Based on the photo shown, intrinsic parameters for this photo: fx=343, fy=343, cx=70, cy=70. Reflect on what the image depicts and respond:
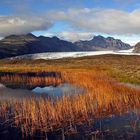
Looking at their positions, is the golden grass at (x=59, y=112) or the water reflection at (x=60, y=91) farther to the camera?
the water reflection at (x=60, y=91)

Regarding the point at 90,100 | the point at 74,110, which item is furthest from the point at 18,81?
the point at 74,110

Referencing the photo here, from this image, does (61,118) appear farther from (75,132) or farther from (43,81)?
(43,81)

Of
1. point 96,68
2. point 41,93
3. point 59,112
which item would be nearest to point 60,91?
point 41,93

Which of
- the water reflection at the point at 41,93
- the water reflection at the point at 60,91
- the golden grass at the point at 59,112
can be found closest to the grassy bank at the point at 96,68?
the water reflection at the point at 60,91

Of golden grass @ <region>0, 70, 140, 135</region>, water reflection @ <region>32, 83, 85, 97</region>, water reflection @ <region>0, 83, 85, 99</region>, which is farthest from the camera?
water reflection @ <region>32, 83, 85, 97</region>

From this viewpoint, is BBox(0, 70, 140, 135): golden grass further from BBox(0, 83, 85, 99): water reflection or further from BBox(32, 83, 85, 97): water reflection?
BBox(32, 83, 85, 97): water reflection

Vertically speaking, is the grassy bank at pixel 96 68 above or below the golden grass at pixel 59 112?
below

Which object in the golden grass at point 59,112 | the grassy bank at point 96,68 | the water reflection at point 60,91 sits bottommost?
the grassy bank at point 96,68

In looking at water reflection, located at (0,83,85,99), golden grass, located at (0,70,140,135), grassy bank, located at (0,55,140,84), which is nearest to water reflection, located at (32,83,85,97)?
water reflection, located at (0,83,85,99)

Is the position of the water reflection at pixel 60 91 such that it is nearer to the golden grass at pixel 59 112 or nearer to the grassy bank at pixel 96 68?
the golden grass at pixel 59 112

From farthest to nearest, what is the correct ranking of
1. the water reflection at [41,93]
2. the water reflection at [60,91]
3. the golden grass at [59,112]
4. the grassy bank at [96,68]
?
the grassy bank at [96,68]
the water reflection at [60,91]
the water reflection at [41,93]
the golden grass at [59,112]

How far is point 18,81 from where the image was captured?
46906 millimetres

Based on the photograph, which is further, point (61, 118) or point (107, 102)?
point (107, 102)

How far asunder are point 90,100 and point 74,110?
13.6 feet
